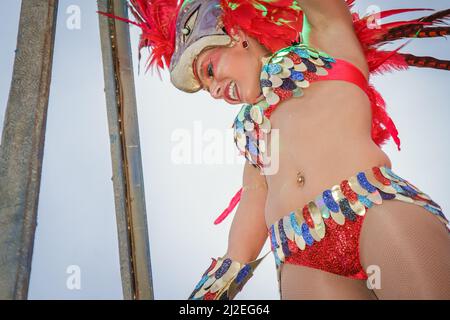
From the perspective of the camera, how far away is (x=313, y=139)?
142cm

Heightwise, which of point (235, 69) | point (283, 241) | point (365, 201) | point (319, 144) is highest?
point (235, 69)

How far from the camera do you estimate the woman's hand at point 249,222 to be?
65.3 inches

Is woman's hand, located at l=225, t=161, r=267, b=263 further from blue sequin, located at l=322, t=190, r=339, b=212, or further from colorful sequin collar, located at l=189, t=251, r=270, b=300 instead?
blue sequin, located at l=322, t=190, r=339, b=212

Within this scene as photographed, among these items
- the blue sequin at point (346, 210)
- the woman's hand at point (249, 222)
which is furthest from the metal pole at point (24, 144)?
the blue sequin at point (346, 210)

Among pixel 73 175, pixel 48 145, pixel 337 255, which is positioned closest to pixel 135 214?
pixel 73 175

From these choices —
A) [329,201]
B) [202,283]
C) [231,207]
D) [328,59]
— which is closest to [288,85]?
[328,59]

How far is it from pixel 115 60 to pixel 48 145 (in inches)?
19.6

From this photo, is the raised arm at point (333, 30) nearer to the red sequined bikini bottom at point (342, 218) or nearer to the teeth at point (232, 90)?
the teeth at point (232, 90)

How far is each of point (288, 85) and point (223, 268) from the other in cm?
67

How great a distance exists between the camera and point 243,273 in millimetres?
1584

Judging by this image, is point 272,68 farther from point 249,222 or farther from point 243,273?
point 243,273

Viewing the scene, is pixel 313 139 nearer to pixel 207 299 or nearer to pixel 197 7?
pixel 207 299

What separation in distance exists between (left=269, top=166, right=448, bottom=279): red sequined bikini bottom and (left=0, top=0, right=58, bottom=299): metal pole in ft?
2.55
